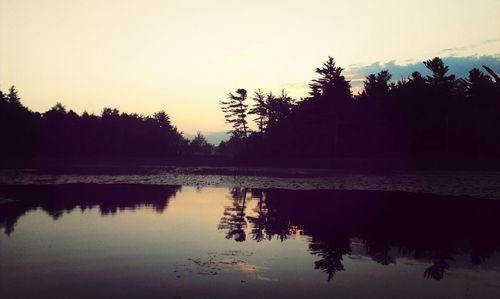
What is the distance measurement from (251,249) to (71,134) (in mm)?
88520

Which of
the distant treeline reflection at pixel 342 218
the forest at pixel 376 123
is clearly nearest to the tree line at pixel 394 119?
the forest at pixel 376 123

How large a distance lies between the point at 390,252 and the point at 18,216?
619 inches

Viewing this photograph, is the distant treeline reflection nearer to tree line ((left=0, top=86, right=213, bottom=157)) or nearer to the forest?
the forest

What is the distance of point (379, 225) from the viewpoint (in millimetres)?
14992

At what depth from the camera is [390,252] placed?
36.4ft

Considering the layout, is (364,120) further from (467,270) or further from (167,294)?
(167,294)

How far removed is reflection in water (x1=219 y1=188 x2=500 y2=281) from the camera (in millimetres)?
11023

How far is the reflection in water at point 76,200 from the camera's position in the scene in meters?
18.2

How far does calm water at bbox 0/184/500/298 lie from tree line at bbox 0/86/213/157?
68.9 meters

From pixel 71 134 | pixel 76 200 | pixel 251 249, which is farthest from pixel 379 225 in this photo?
pixel 71 134

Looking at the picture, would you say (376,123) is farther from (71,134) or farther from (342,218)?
(71,134)

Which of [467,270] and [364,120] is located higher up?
[364,120]

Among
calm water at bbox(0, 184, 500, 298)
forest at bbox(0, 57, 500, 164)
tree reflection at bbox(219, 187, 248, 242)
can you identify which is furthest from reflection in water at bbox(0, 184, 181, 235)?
forest at bbox(0, 57, 500, 164)

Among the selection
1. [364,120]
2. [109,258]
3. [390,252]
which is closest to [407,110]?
[364,120]
